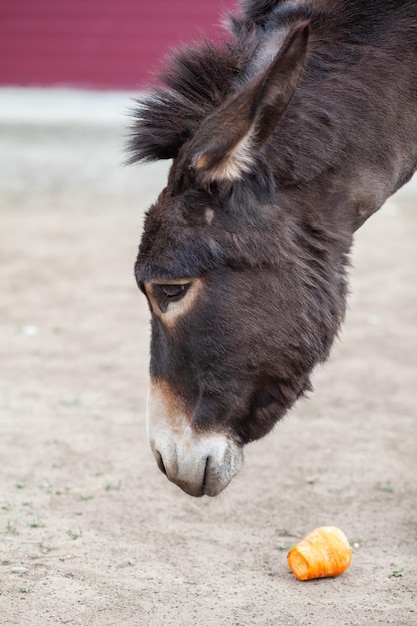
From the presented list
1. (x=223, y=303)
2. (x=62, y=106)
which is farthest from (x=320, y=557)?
(x=62, y=106)

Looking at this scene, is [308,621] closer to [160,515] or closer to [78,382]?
[160,515]

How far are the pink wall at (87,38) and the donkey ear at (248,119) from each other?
9561 mm

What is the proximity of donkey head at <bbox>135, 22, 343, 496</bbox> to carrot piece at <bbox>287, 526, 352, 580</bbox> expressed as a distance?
581 millimetres

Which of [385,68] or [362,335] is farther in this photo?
[362,335]

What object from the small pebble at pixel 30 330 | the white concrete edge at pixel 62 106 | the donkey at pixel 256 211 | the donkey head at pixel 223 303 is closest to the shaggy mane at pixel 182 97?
the donkey at pixel 256 211

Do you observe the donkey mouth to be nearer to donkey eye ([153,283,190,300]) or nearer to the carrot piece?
donkey eye ([153,283,190,300])

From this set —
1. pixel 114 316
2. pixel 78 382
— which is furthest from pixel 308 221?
pixel 114 316

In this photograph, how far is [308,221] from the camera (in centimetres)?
285

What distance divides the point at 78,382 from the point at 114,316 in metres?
1.44

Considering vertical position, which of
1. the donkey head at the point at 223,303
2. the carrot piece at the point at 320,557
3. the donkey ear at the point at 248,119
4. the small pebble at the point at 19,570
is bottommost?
the small pebble at the point at 19,570

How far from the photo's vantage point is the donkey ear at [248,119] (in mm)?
2475

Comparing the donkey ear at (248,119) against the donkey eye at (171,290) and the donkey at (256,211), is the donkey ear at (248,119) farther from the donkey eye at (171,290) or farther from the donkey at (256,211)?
the donkey eye at (171,290)

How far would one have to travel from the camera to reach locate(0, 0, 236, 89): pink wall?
38.7 ft

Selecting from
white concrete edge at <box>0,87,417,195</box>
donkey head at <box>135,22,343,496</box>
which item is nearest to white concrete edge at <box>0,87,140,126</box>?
white concrete edge at <box>0,87,417,195</box>
